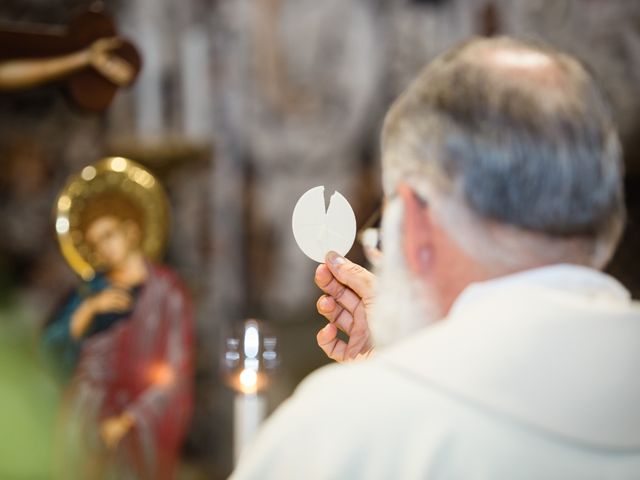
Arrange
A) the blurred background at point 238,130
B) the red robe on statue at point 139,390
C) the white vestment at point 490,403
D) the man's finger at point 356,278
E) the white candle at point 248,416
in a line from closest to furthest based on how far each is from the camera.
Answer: the white vestment at point 490,403, the man's finger at point 356,278, the white candle at point 248,416, the red robe on statue at point 139,390, the blurred background at point 238,130

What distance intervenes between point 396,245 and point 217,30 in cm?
444

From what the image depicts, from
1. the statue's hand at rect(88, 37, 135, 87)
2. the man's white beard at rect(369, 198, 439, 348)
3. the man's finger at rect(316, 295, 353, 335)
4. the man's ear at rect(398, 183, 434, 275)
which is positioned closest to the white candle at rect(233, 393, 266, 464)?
the man's finger at rect(316, 295, 353, 335)

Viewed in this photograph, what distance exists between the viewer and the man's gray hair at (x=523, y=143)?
1295 mm

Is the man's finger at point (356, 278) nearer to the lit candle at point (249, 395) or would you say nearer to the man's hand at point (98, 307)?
the lit candle at point (249, 395)

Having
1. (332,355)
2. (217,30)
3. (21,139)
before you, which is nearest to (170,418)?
(21,139)

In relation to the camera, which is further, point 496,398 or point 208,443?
point 208,443

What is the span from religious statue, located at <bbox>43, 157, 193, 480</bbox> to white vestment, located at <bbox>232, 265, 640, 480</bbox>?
4095 mm

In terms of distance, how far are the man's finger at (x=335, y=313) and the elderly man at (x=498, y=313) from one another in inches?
27.2

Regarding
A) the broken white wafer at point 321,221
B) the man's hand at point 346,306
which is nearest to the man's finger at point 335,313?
the man's hand at point 346,306

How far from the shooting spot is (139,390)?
5273 mm

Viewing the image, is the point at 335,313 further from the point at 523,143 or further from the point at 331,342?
the point at 523,143

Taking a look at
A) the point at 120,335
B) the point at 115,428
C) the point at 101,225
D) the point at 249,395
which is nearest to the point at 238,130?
the point at 101,225

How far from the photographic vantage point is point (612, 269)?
5422 millimetres

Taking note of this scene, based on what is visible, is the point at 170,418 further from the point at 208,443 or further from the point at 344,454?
the point at 344,454
